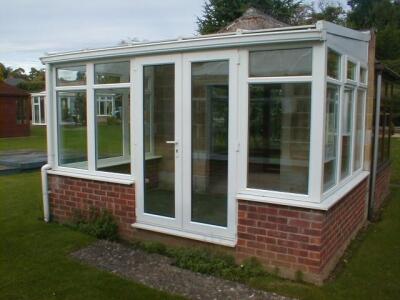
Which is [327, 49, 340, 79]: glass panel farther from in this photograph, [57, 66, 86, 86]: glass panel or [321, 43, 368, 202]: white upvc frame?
[57, 66, 86, 86]: glass panel

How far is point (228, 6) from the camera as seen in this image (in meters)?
20.8

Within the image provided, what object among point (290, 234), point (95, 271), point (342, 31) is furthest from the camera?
point (342, 31)

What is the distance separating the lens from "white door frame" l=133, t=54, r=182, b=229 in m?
4.72

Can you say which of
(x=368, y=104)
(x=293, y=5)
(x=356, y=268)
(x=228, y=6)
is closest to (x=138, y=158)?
(x=356, y=268)

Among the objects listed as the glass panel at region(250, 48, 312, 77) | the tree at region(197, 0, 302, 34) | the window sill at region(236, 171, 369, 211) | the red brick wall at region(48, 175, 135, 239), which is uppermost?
the tree at region(197, 0, 302, 34)

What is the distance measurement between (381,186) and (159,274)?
4770mm

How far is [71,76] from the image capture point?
5699 mm

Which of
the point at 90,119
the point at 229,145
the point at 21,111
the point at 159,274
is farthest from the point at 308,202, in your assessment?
the point at 21,111

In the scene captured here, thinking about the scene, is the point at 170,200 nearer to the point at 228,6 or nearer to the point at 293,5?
the point at 228,6

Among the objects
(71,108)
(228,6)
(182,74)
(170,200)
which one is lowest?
(170,200)

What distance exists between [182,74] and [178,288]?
2.29 m

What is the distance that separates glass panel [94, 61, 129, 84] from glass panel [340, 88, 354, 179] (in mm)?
2670

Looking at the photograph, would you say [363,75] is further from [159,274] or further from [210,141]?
[159,274]

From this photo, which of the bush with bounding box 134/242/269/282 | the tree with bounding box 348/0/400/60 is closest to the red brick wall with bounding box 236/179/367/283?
the bush with bounding box 134/242/269/282
